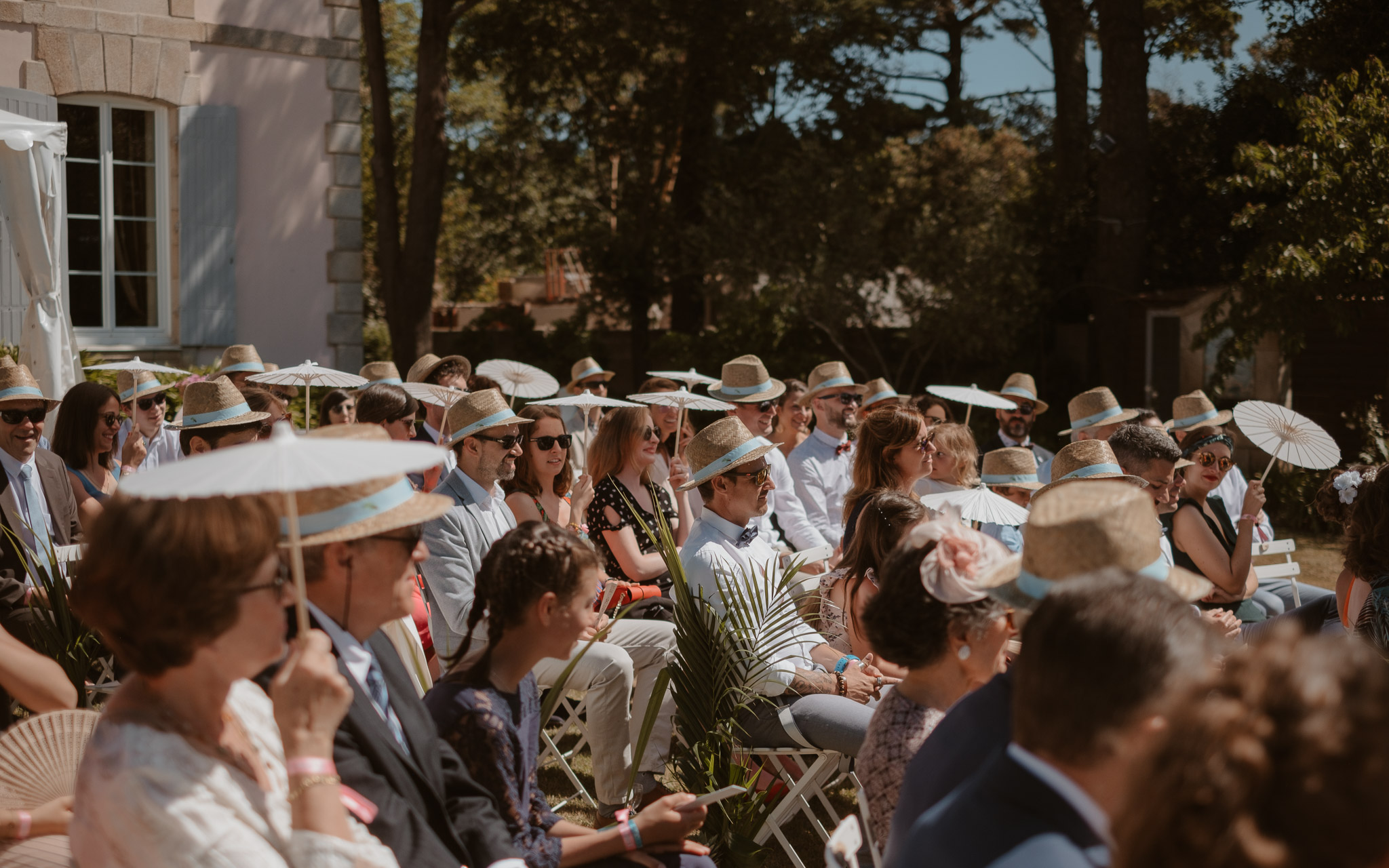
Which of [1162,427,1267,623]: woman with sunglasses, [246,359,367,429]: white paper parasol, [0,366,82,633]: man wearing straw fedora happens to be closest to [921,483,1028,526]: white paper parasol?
[1162,427,1267,623]: woman with sunglasses

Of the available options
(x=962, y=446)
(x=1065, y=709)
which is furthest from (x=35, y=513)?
(x=1065, y=709)

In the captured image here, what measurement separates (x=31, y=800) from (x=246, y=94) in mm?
10698

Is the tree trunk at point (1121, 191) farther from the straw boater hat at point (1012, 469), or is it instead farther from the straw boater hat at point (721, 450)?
the straw boater hat at point (721, 450)

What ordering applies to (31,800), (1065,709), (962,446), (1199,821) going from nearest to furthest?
(1199,821) < (1065,709) < (31,800) < (962,446)

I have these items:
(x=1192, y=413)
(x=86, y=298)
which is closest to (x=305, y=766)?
(x=1192, y=413)

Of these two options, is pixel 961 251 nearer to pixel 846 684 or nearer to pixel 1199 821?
pixel 846 684

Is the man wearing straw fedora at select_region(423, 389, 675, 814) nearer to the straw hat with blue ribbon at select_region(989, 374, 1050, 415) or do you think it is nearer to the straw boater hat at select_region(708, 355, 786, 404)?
the straw boater hat at select_region(708, 355, 786, 404)

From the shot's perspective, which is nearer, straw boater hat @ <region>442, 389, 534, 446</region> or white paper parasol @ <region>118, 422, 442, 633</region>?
white paper parasol @ <region>118, 422, 442, 633</region>

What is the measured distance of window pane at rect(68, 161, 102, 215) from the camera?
36.0 ft

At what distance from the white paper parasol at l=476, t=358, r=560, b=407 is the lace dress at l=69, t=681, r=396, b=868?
608 centimetres

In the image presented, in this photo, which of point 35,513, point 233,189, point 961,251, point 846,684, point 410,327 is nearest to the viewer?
point 846,684

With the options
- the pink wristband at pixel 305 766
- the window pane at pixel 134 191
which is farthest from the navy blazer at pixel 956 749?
the window pane at pixel 134 191

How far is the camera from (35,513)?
5410mm

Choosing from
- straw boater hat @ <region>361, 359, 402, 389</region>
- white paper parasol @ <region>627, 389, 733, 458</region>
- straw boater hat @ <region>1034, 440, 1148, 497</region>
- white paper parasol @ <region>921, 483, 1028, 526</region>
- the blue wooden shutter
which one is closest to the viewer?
white paper parasol @ <region>921, 483, 1028, 526</region>
